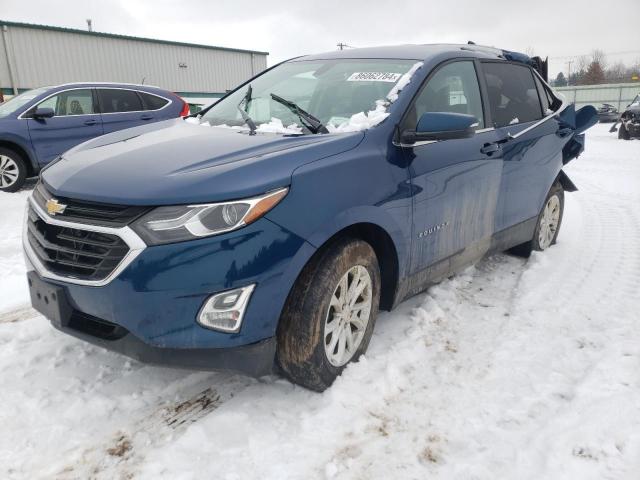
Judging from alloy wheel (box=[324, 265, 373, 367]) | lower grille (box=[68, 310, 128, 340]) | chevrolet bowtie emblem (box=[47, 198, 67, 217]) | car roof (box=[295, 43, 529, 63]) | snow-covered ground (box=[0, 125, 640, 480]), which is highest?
car roof (box=[295, 43, 529, 63])

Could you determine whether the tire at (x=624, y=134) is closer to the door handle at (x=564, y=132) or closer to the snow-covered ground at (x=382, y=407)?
the door handle at (x=564, y=132)

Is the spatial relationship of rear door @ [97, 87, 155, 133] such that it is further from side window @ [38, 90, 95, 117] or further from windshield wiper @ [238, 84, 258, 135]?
windshield wiper @ [238, 84, 258, 135]

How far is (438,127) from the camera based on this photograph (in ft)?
9.12

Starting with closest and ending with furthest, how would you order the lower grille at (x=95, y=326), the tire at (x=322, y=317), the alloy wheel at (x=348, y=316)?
the lower grille at (x=95, y=326)
the tire at (x=322, y=317)
the alloy wheel at (x=348, y=316)

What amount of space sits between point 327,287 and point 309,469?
77cm

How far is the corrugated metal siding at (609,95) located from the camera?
40.8 metres

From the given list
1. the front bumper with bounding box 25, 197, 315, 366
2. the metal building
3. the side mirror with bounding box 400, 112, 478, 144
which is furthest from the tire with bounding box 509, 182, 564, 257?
the metal building

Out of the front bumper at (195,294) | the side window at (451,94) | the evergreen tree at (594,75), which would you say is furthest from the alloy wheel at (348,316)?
the evergreen tree at (594,75)

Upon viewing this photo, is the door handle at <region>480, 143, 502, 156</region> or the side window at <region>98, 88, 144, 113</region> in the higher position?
the side window at <region>98, 88, 144, 113</region>

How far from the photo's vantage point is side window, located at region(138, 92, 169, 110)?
352 inches

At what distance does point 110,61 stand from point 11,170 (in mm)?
15318

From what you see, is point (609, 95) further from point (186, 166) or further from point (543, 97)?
point (186, 166)

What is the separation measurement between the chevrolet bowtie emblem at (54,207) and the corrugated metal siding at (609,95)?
145 feet

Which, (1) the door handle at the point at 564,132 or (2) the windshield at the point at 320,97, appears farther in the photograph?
(1) the door handle at the point at 564,132
